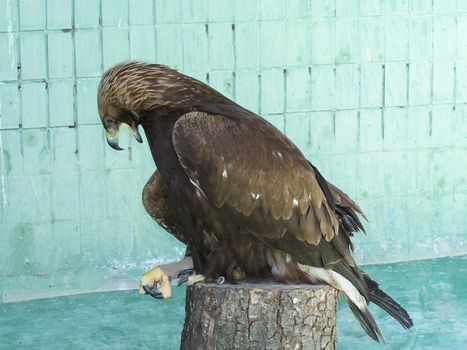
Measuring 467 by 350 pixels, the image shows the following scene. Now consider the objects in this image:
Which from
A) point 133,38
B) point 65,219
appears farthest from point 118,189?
point 133,38

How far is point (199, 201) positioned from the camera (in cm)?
456

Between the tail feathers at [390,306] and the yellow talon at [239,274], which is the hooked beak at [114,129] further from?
the tail feathers at [390,306]

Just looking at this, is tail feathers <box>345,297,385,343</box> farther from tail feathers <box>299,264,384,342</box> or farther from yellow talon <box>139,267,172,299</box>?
yellow talon <box>139,267,172,299</box>

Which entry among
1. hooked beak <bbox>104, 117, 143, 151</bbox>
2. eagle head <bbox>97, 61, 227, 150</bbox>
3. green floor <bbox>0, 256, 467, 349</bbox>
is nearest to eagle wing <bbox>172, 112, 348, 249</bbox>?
eagle head <bbox>97, 61, 227, 150</bbox>

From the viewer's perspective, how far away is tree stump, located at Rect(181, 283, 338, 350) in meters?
4.48

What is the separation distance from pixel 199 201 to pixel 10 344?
1.84m

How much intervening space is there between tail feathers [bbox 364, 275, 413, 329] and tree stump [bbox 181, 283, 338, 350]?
28 cm

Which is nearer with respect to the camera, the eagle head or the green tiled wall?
the eagle head

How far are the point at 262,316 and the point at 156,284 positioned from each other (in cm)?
45

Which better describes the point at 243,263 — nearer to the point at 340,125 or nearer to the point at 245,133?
the point at 245,133

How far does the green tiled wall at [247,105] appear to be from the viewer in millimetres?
6375

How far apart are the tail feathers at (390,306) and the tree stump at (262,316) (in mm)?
279

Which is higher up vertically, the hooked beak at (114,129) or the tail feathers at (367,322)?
the hooked beak at (114,129)

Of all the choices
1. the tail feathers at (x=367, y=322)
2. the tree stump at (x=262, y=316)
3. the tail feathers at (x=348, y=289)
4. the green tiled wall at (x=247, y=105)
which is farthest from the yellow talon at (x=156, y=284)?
the green tiled wall at (x=247, y=105)
